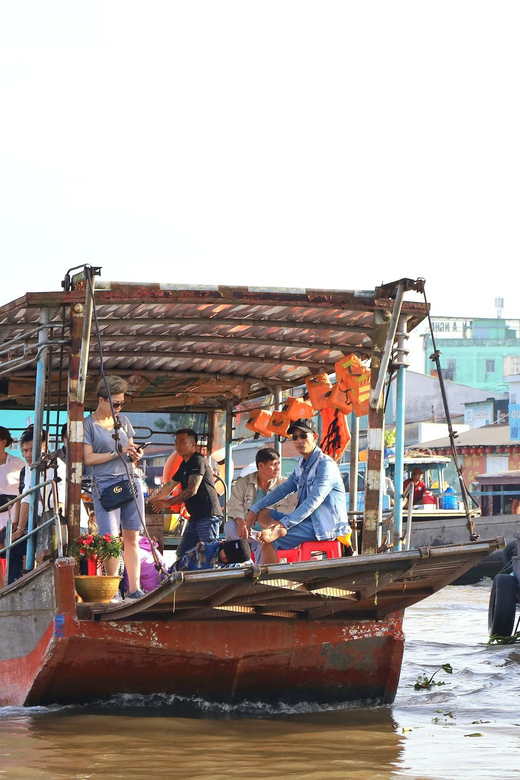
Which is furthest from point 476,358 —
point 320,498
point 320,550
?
point 320,498

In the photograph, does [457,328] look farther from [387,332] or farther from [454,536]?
[387,332]

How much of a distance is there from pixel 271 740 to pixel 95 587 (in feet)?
4.92

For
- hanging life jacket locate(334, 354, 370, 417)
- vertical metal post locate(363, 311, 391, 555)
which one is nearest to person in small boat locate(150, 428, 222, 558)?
hanging life jacket locate(334, 354, 370, 417)

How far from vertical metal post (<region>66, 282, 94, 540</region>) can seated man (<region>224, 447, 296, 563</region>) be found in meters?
1.59

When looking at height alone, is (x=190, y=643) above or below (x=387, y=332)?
below

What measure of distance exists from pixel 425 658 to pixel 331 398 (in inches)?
137

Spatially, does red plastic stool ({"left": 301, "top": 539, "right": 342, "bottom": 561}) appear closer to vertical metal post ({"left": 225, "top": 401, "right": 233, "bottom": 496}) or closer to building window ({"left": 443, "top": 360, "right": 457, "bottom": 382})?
vertical metal post ({"left": 225, "top": 401, "right": 233, "bottom": 496})

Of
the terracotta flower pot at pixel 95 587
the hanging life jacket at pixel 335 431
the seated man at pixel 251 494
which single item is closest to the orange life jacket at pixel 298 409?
the hanging life jacket at pixel 335 431

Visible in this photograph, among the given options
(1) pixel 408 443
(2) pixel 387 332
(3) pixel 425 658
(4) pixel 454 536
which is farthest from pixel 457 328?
(2) pixel 387 332

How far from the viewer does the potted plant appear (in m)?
7.07

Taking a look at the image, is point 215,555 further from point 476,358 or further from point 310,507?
point 476,358

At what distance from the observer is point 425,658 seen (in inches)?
454

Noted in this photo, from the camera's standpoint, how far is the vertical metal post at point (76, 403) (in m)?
7.15

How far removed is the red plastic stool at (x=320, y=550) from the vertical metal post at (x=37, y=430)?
1.85 meters
